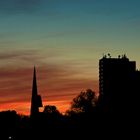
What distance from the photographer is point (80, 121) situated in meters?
147

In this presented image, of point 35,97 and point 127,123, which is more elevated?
point 35,97

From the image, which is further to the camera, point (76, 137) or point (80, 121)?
point (80, 121)

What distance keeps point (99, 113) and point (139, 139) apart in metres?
46.4

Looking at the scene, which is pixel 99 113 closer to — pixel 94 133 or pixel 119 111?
pixel 119 111

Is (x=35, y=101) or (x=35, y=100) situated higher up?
(x=35, y=100)

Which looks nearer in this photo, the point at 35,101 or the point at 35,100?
the point at 35,100

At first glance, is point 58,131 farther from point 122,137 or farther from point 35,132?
point 122,137

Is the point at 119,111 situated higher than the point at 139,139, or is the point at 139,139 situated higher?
the point at 119,111

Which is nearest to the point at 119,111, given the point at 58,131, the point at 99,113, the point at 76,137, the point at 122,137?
the point at 99,113

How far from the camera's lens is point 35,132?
15925 centimetres

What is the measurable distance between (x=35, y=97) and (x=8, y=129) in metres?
34.0

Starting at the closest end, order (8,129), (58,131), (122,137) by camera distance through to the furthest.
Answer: (122,137) < (58,131) < (8,129)

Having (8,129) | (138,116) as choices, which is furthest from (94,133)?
(8,129)

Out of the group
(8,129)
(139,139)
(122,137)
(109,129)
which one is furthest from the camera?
(8,129)
